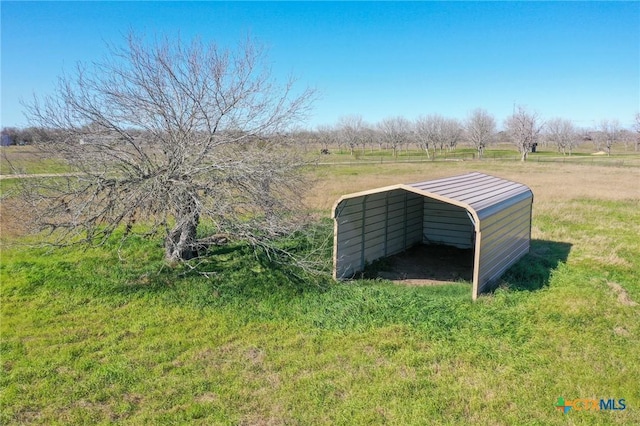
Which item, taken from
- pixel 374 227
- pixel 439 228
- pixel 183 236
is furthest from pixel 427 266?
pixel 183 236

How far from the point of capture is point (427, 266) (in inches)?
410

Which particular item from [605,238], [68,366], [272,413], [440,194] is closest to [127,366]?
[68,366]

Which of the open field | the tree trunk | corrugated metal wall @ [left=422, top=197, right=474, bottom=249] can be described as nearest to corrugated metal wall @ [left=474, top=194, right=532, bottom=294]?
the open field

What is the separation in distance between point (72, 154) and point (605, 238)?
45.4 feet

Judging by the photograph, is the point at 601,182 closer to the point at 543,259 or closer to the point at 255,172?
the point at 543,259

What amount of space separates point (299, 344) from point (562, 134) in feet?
293

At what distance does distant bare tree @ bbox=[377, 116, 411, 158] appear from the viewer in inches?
3081

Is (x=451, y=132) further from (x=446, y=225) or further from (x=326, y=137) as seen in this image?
(x=446, y=225)

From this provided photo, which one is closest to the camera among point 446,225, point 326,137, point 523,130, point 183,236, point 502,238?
point 183,236

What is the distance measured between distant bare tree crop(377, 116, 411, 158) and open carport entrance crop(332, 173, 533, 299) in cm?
6209

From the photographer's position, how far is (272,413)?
4.77 metres

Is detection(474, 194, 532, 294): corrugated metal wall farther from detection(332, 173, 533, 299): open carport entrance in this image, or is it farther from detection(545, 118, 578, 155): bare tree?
detection(545, 118, 578, 155): bare tree

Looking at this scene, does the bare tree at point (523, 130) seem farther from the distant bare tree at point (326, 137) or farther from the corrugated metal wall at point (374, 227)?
the corrugated metal wall at point (374, 227)

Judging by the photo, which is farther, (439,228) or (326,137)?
(326,137)
